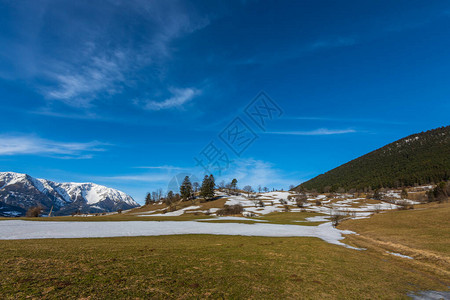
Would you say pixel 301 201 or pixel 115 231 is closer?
pixel 115 231

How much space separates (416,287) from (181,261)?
47.2 feet

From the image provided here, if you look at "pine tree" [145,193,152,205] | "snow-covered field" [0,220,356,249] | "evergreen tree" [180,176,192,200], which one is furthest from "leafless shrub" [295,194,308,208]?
"pine tree" [145,193,152,205]

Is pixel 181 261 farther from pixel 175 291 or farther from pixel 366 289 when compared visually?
pixel 366 289

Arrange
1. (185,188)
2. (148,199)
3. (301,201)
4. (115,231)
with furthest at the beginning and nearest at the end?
(148,199) < (185,188) < (301,201) < (115,231)

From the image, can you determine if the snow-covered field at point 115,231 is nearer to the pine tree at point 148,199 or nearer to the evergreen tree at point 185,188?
the evergreen tree at point 185,188

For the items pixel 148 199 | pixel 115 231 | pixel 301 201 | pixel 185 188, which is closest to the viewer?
pixel 115 231

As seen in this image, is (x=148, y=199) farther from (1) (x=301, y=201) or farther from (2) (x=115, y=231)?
(2) (x=115, y=231)

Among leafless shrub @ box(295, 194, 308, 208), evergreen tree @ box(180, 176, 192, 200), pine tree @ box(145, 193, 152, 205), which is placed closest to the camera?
leafless shrub @ box(295, 194, 308, 208)

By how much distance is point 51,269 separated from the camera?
1076cm

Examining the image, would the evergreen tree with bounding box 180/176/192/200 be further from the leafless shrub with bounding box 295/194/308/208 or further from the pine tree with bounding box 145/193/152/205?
the leafless shrub with bounding box 295/194/308/208

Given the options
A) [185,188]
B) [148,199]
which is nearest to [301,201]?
[185,188]

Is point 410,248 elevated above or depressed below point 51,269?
below

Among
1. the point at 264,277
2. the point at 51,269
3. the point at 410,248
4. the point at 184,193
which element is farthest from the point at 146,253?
the point at 184,193

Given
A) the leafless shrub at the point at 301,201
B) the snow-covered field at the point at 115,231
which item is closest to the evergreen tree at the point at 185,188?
the leafless shrub at the point at 301,201
